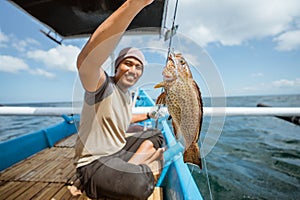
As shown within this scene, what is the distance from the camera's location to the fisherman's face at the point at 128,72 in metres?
1.41

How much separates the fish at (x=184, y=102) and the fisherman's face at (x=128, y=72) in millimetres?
702

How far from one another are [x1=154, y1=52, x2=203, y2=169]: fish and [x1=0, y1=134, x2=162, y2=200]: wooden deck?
1.13 m

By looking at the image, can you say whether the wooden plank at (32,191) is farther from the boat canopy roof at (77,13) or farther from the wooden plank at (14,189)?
the boat canopy roof at (77,13)

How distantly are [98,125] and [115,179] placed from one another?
0.42 meters

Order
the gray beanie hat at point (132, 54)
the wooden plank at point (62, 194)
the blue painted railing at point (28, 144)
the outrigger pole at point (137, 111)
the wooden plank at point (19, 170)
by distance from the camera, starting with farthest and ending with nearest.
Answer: the outrigger pole at point (137, 111)
the blue painted railing at point (28, 144)
the wooden plank at point (19, 170)
the wooden plank at point (62, 194)
the gray beanie hat at point (132, 54)

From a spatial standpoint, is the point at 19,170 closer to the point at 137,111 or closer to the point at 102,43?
the point at 137,111

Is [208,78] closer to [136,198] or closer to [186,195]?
[186,195]

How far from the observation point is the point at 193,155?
61 centimetres

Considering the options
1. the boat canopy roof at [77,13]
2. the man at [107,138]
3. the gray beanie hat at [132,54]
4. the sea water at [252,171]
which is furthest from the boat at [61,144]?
the sea water at [252,171]

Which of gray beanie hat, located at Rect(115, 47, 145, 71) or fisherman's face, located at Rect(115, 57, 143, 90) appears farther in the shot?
fisherman's face, located at Rect(115, 57, 143, 90)

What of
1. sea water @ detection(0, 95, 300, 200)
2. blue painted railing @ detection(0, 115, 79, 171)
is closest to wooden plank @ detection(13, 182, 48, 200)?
blue painted railing @ detection(0, 115, 79, 171)

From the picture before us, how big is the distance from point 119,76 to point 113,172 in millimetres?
774

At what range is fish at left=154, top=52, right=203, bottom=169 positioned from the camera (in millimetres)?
610

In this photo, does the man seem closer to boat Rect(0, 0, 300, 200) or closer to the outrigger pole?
boat Rect(0, 0, 300, 200)
